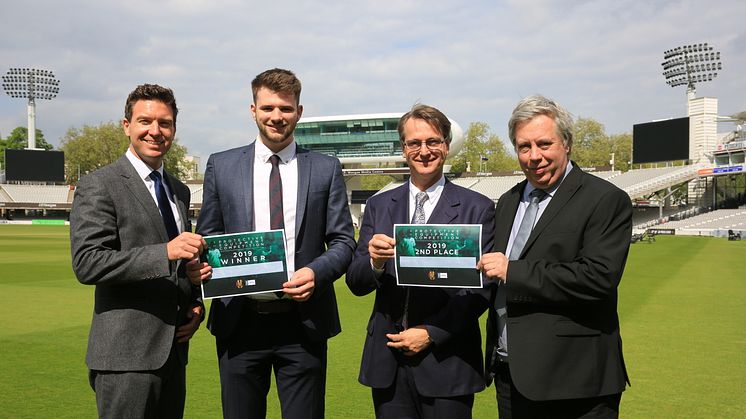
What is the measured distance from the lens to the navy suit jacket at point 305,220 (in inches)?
138

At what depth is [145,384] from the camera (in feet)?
10.6

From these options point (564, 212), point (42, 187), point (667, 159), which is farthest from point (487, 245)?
point (42, 187)

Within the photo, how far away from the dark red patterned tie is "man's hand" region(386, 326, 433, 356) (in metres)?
0.94

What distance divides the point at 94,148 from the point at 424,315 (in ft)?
316

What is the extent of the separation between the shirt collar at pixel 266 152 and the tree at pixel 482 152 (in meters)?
92.4

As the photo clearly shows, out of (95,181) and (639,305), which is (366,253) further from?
(639,305)

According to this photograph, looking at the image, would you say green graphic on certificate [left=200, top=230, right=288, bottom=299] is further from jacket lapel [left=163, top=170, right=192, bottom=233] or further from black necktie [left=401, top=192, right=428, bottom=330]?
black necktie [left=401, top=192, right=428, bottom=330]

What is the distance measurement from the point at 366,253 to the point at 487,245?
72cm

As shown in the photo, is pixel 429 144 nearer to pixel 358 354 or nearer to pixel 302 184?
pixel 302 184

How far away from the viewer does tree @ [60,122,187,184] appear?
89.2 metres

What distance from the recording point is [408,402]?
341 centimetres

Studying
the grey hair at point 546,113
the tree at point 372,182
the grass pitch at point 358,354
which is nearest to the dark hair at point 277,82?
the grey hair at point 546,113

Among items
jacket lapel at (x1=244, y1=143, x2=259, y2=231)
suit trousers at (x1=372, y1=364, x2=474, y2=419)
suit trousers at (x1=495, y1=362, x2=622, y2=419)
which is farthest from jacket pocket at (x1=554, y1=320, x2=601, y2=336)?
jacket lapel at (x1=244, y1=143, x2=259, y2=231)

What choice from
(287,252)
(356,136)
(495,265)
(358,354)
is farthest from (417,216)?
(356,136)
